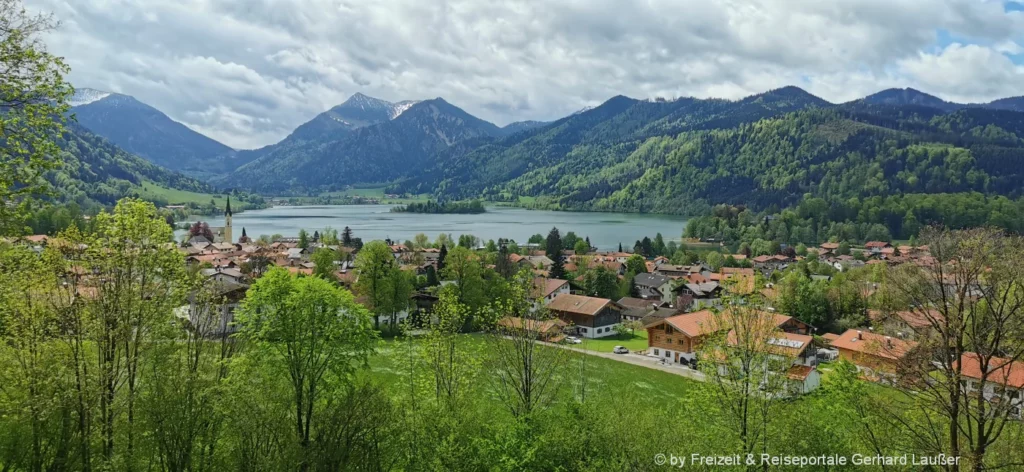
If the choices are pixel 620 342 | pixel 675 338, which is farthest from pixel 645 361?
pixel 620 342

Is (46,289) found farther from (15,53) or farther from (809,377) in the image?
(809,377)

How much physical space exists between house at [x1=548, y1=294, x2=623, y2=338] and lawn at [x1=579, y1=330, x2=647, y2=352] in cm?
104

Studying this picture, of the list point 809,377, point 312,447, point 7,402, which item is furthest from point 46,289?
point 809,377

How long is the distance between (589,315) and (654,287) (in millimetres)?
22629

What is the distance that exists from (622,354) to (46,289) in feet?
126

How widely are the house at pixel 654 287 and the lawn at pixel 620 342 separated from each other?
1535 cm

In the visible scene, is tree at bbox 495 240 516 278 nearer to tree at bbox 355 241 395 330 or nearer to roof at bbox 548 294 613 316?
roof at bbox 548 294 613 316

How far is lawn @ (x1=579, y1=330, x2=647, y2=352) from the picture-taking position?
4641 cm

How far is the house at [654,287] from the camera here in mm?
69938

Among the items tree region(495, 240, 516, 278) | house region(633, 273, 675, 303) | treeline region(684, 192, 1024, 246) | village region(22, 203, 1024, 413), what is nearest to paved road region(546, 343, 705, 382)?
village region(22, 203, 1024, 413)

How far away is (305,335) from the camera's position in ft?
43.8

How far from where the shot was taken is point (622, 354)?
43719 mm

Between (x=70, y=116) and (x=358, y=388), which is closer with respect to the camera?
(x=70, y=116)

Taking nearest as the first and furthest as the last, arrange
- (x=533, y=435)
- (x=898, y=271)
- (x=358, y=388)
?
1. (x=898, y=271)
2. (x=533, y=435)
3. (x=358, y=388)
